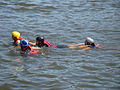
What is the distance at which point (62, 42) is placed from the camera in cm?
1359

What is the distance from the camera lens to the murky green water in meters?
9.33

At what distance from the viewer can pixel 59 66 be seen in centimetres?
1053

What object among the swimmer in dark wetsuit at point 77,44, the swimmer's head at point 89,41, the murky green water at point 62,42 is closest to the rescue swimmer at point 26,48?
the murky green water at point 62,42

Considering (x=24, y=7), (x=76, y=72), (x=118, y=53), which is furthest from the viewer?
(x=24, y=7)

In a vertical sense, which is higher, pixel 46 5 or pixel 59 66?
pixel 46 5

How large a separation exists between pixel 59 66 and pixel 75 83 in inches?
57.9

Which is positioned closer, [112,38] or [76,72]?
[76,72]

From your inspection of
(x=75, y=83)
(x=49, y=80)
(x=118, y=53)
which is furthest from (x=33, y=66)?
(x=118, y=53)

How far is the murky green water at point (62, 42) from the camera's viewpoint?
933cm

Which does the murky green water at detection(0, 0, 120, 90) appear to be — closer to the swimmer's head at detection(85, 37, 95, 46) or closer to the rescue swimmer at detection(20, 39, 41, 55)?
the rescue swimmer at detection(20, 39, 41, 55)

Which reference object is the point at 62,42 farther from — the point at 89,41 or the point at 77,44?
the point at 89,41

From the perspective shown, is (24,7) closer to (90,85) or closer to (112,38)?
(112,38)

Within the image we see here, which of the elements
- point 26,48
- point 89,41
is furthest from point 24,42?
point 89,41

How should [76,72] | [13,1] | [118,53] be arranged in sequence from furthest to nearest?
[13,1], [118,53], [76,72]
